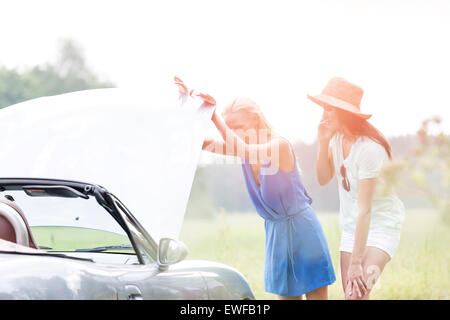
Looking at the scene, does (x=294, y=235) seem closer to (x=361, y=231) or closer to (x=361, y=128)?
(x=361, y=231)

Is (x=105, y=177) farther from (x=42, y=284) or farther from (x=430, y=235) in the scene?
(x=430, y=235)

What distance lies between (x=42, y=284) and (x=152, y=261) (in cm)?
100

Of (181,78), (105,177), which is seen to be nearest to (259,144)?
(181,78)

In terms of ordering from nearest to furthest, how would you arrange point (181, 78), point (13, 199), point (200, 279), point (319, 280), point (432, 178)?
1. point (200, 279)
2. point (13, 199)
3. point (319, 280)
4. point (181, 78)
5. point (432, 178)

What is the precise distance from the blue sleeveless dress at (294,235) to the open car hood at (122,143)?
71cm

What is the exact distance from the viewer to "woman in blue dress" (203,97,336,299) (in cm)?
445

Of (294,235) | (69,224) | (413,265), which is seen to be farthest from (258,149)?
(413,265)

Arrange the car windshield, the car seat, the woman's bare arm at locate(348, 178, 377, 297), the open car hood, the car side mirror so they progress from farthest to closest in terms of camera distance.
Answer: the open car hood < the woman's bare arm at locate(348, 178, 377, 297) < the car windshield < the car side mirror < the car seat

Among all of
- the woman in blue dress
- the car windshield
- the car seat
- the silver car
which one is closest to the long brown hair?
the woman in blue dress

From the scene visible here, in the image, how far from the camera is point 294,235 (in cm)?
447

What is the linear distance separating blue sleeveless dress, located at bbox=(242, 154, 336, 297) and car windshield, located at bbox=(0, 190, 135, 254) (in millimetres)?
1085

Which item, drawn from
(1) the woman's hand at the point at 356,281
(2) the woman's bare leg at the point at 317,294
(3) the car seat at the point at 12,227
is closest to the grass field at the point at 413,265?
(2) the woman's bare leg at the point at 317,294

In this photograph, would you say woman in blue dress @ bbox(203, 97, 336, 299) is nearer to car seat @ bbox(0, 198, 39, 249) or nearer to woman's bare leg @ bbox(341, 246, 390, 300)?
woman's bare leg @ bbox(341, 246, 390, 300)

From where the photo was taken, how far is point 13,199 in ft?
11.4
